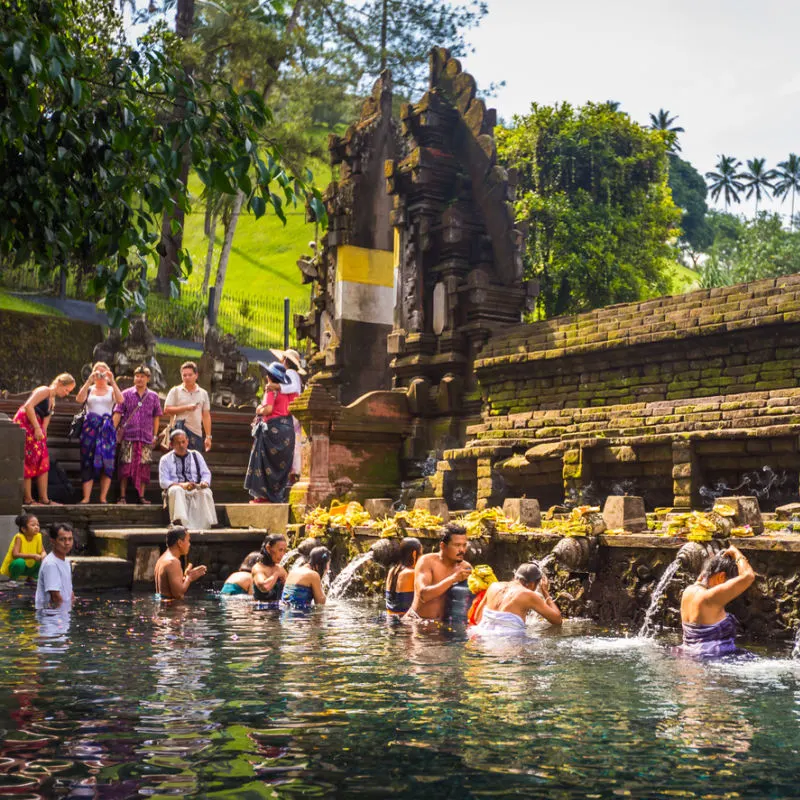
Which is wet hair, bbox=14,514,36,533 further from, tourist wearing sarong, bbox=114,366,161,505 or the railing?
the railing

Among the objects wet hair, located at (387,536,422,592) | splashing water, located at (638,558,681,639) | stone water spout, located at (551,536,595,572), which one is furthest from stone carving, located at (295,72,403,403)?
splashing water, located at (638,558,681,639)

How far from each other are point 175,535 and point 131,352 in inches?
566

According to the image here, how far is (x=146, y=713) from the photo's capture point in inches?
234

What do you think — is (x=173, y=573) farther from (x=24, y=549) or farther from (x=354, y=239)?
(x=354, y=239)

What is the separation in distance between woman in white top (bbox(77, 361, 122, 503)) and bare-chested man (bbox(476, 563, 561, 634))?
6764 mm

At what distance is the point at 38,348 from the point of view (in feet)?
101

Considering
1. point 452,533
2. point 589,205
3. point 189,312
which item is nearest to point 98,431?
point 452,533

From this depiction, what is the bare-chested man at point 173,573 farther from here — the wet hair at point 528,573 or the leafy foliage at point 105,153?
the leafy foliage at point 105,153

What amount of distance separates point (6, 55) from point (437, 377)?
1435cm

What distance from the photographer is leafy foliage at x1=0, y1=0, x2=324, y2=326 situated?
530 cm

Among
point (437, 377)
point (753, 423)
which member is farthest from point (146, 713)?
point (437, 377)

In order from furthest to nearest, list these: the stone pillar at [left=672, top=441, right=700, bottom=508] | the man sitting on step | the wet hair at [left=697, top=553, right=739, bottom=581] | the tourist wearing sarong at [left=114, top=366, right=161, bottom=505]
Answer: the tourist wearing sarong at [left=114, top=366, right=161, bottom=505]
the man sitting on step
the stone pillar at [left=672, top=441, right=700, bottom=508]
the wet hair at [left=697, top=553, right=739, bottom=581]

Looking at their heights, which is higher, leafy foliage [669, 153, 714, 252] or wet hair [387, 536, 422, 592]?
leafy foliage [669, 153, 714, 252]

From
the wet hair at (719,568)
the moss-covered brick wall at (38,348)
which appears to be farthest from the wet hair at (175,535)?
the moss-covered brick wall at (38,348)
